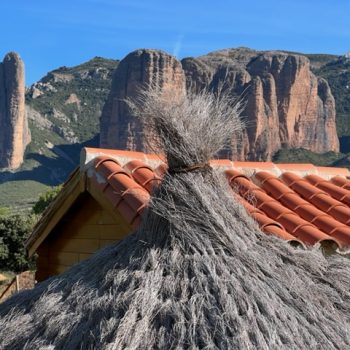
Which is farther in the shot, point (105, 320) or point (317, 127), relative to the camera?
point (317, 127)

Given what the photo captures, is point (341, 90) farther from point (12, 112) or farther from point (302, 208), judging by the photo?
point (302, 208)

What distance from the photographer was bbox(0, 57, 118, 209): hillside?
8731 cm

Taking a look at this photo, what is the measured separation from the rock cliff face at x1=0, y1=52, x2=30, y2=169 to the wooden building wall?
91243mm

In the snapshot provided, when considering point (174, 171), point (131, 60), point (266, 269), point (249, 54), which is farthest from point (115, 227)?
point (249, 54)

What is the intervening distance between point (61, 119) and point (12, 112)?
33.1 feet

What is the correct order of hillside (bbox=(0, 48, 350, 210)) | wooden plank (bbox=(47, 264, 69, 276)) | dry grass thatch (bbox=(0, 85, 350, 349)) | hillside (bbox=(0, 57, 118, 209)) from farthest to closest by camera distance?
hillside (bbox=(0, 57, 118, 209)) → hillside (bbox=(0, 48, 350, 210)) → wooden plank (bbox=(47, 264, 69, 276)) → dry grass thatch (bbox=(0, 85, 350, 349))

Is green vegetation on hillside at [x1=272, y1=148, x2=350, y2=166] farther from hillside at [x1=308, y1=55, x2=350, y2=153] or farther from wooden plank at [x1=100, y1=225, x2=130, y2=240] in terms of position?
wooden plank at [x1=100, y1=225, x2=130, y2=240]

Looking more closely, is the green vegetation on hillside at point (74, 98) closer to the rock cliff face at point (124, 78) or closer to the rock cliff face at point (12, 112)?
the rock cliff face at point (12, 112)

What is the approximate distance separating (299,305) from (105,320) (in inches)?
30.8

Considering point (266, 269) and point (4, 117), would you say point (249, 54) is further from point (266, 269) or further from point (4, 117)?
point (266, 269)

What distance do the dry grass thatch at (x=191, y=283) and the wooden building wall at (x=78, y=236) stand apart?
115 cm

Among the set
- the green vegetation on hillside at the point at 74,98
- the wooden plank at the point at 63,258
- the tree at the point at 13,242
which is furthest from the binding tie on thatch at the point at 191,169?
the green vegetation on hillside at the point at 74,98

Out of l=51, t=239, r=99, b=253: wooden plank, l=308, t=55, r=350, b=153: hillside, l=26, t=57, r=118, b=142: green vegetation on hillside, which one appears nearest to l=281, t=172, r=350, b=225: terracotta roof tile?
l=51, t=239, r=99, b=253: wooden plank

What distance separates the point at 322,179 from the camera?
5.28 m
